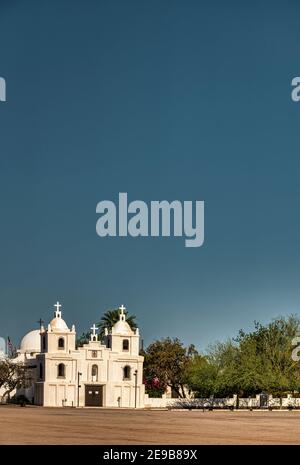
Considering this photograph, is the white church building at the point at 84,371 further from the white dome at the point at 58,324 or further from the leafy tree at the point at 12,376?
the leafy tree at the point at 12,376

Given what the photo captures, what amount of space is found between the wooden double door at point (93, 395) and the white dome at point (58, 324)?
17.9ft

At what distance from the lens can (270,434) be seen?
95.1 feet

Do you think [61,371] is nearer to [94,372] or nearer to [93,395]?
[94,372]

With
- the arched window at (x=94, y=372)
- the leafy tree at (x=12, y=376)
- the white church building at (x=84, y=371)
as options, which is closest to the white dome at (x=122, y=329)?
the white church building at (x=84, y=371)

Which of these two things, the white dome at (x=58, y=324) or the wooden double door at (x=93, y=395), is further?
the white dome at (x=58, y=324)

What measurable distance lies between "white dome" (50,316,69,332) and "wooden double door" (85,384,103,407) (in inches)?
215

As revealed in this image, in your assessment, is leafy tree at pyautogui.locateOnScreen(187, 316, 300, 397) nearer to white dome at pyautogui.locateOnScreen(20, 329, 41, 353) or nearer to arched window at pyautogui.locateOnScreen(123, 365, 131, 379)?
arched window at pyautogui.locateOnScreen(123, 365, 131, 379)

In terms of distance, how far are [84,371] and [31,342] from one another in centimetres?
1173

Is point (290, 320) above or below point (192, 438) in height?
above

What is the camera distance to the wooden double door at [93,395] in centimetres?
8345
